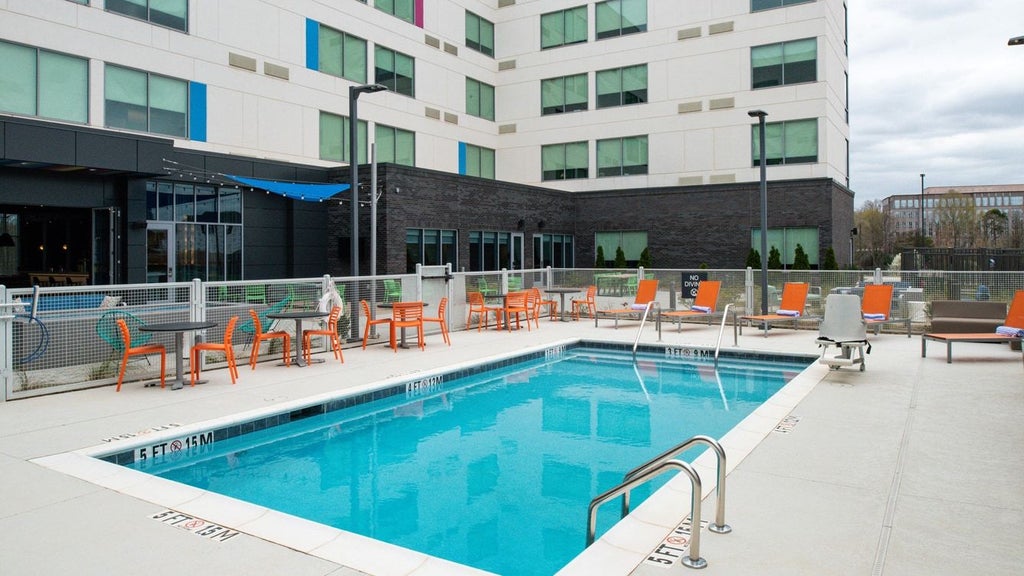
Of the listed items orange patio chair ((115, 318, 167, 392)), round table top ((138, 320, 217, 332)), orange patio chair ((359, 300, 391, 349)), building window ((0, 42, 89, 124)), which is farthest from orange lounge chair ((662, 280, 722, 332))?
building window ((0, 42, 89, 124))

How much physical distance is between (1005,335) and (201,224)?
19246mm

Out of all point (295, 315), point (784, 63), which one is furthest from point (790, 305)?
point (784, 63)

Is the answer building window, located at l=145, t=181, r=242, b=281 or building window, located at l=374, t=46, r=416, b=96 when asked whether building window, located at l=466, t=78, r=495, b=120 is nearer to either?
building window, located at l=374, t=46, r=416, b=96

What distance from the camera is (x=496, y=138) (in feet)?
108

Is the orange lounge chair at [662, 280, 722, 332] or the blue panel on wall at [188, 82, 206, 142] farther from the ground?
the blue panel on wall at [188, 82, 206, 142]

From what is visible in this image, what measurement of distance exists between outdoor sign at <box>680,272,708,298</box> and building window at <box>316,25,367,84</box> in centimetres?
1510

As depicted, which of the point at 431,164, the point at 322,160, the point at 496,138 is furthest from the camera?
the point at 496,138

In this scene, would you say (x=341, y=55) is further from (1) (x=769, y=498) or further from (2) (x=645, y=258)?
(1) (x=769, y=498)

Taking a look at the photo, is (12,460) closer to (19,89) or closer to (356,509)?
(356,509)

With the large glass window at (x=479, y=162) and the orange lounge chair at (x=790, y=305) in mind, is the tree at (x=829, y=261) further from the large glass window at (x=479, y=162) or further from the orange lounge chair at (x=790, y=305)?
the large glass window at (x=479, y=162)

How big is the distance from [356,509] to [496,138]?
28809 millimetres

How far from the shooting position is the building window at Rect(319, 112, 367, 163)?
24188 mm

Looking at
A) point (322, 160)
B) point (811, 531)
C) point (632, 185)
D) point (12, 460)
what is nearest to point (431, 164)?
point (322, 160)

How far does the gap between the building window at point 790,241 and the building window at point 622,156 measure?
5.74 m
